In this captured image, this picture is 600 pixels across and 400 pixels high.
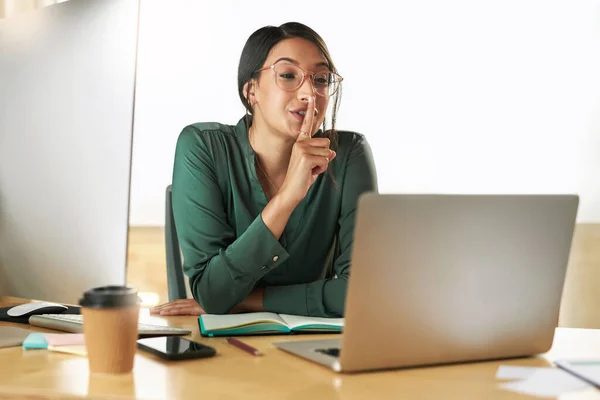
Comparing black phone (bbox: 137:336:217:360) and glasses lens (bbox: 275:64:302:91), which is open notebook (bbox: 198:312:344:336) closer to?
black phone (bbox: 137:336:217:360)

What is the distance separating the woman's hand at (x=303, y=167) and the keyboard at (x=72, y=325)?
0.46 m

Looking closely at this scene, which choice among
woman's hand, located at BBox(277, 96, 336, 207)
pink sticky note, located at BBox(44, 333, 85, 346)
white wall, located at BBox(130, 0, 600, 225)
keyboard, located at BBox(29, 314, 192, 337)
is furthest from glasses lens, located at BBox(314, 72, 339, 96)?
white wall, located at BBox(130, 0, 600, 225)

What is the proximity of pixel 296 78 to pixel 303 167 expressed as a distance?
0.28 m

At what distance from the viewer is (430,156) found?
15.6 ft

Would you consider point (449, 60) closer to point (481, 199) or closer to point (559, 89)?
point (559, 89)

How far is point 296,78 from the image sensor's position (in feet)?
5.95

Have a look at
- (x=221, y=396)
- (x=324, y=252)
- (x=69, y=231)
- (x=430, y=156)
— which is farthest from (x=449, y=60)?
(x=221, y=396)

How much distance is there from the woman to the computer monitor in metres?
0.33

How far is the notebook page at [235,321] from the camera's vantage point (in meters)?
1.24

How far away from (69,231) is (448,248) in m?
0.69

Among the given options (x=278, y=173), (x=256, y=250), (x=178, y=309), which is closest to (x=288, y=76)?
(x=278, y=173)

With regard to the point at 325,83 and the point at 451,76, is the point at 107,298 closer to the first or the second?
the point at 325,83

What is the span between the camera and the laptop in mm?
918

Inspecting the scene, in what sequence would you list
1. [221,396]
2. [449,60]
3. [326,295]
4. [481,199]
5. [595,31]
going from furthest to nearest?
[449,60] < [595,31] < [326,295] < [481,199] < [221,396]
